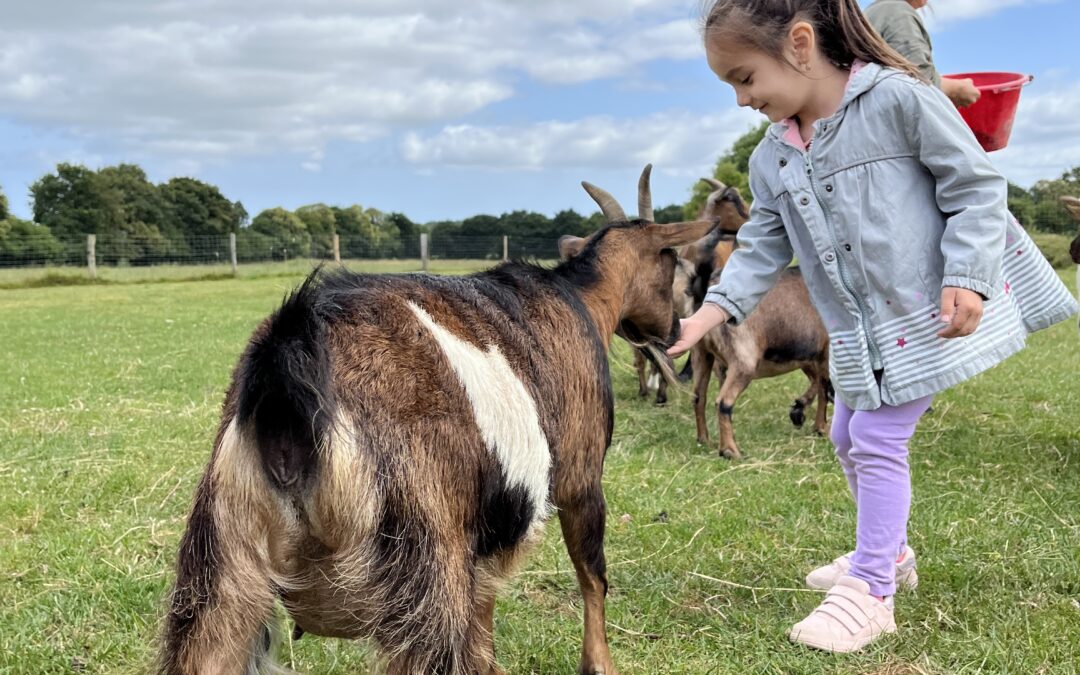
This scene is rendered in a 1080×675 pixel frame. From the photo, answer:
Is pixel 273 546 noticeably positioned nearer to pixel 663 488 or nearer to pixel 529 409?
pixel 529 409

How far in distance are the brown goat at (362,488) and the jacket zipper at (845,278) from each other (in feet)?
3.97

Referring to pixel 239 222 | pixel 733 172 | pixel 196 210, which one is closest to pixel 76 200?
pixel 196 210

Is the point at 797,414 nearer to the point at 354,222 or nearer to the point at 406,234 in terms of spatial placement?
the point at 406,234

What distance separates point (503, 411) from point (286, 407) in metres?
0.54

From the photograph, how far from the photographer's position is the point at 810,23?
2.61 m

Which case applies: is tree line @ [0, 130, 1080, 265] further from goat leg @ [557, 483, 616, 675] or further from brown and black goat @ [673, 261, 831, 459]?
goat leg @ [557, 483, 616, 675]

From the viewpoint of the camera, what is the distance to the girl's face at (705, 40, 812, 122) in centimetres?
262

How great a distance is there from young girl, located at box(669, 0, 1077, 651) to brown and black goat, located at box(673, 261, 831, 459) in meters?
2.96

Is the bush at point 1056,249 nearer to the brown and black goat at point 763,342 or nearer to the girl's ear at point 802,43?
the brown and black goat at point 763,342

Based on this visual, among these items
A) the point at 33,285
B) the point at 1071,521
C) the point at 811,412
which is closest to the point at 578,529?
the point at 1071,521

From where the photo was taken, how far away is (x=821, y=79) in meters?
2.73

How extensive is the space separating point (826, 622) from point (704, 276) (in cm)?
368

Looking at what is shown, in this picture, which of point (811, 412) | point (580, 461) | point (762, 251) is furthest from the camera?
point (811, 412)

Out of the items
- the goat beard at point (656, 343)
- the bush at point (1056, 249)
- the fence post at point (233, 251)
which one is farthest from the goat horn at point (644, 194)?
the fence post at point (233, 251)
